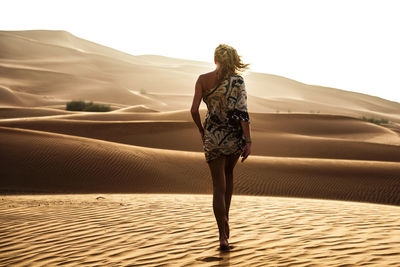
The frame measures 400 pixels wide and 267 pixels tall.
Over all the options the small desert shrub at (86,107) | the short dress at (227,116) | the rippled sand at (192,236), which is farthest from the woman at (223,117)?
the small desert shrub at (86,107)

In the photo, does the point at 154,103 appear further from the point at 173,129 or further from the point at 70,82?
the point at 173,129

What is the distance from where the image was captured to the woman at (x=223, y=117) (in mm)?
4727

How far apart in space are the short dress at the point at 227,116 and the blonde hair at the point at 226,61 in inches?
2.2

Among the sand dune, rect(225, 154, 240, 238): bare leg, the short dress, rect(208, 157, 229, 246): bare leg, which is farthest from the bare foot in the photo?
the sand dune

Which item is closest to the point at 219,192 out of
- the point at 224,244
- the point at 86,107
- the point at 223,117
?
the point at 224,244

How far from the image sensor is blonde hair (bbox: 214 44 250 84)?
4.75 metres

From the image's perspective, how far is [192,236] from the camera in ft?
17.5

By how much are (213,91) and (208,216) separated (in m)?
2.47

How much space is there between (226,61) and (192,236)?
2030mm

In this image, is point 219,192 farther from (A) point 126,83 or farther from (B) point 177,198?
(A) point 126,83

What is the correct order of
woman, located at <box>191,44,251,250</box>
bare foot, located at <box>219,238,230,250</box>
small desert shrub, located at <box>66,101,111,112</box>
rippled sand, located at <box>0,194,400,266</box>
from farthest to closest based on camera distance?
1. small desert shrub, located at <box>66,101,111,112</box>
2. woman, located at <box>191,44,251,250</box>
3. bare foot, located at <box>219,238,230,250</box>
4. rippled sand, located at <box>0,194,400,266</box>

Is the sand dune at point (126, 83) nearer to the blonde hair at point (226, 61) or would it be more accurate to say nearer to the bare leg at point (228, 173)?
the bare leg at point (228, 173)

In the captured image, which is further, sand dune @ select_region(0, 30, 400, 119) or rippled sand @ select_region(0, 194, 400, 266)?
sand dune @ select_region(0, 30, 400, 119)

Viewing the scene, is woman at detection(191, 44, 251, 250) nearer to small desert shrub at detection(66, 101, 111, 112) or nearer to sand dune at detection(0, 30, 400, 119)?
small desert shrub at detection(66, 101, 111, 112)
